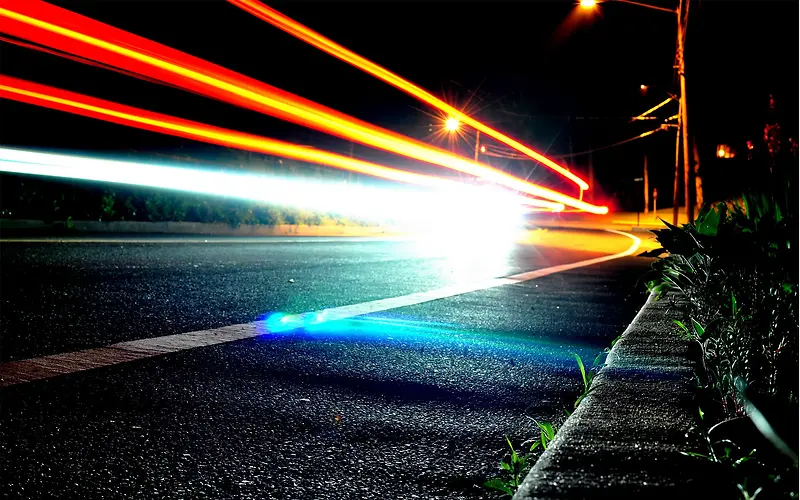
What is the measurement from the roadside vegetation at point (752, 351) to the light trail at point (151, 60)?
979cm

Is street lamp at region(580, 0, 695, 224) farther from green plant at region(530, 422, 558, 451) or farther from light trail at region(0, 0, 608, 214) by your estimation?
green plant at region(530, 422, 558, 451)

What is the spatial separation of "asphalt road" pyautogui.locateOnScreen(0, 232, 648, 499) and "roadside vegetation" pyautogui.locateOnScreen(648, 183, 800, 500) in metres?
0.92

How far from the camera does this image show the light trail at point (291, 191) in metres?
13.1

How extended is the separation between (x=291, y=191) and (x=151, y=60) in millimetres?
10493

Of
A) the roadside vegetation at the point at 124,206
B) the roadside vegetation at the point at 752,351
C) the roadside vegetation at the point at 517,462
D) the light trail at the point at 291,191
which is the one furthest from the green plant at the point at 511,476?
the roadside vegetation at the point at 124,206

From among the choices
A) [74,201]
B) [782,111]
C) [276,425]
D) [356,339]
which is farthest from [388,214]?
[276,425]

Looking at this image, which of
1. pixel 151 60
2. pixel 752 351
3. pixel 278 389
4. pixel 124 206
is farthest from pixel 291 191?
pixel 752 351

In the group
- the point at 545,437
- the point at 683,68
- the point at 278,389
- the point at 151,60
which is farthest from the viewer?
the point at 683,68

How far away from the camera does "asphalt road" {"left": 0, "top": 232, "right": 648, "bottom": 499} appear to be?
286cm

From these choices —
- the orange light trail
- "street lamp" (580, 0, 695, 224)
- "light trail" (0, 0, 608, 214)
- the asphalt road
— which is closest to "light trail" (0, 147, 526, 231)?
the orange light trail

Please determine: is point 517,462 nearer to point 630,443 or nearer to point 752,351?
point 630,443

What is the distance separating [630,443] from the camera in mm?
2527

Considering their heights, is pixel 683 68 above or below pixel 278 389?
above

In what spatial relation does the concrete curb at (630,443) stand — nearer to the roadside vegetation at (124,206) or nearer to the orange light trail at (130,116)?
the orange light trail at (130,116)
